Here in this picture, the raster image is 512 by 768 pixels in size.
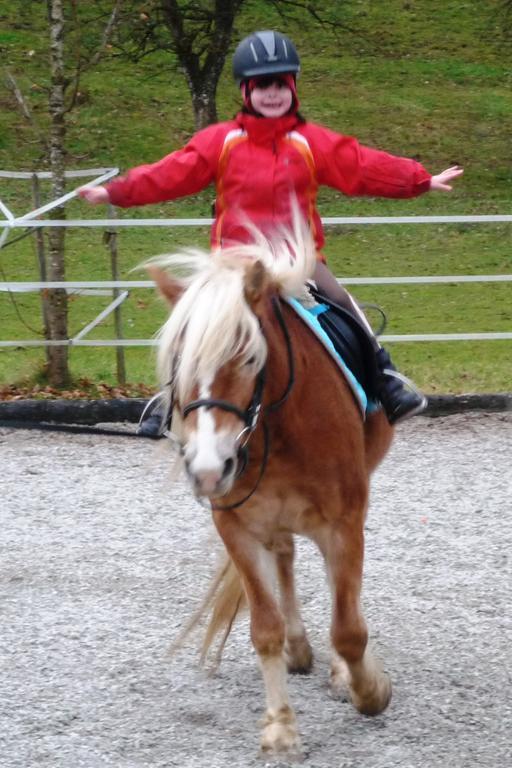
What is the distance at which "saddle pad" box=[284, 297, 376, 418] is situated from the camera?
13.0 feet

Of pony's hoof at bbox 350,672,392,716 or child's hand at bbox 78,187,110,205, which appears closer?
pony's hoof at bbox 350,672,392,716

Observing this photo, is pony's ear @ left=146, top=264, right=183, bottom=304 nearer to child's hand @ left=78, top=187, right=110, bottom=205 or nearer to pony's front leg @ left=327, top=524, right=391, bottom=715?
child's hand @ left=78, top=187, right=110, bottom=205

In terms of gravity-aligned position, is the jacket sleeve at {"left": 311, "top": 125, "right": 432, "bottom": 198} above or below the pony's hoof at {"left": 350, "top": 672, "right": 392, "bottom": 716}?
above

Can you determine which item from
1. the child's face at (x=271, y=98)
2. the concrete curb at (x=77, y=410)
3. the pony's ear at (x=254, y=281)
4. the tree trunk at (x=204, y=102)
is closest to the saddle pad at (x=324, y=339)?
the pony's ear at (x=254, y=281)

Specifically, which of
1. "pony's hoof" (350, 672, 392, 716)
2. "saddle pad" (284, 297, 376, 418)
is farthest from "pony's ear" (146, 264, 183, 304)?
"pony's hoof" (350, 672, 392, 716)

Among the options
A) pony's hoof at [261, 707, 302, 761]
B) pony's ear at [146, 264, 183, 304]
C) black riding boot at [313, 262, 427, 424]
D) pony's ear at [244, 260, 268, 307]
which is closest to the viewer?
pony's ear at [244, 260, 268, 307]

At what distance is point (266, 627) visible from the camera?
4.02 m

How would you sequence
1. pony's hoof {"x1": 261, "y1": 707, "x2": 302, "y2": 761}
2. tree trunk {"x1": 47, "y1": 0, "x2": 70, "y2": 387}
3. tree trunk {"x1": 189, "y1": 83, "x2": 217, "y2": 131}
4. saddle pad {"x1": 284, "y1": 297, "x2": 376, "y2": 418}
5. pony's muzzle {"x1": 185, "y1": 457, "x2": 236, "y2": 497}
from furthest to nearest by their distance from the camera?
tree trunk {"x1": 189, "y1": 83, "x2": 217, "y2": 131} → tree trunk {"x1": 47, "y1": 0, "x2": 70, "y2": 387} → saddle pad {"x1": 284, "y1": 297, "x2": 376, "y2": 418} → pony's hoof {"x1": 261, "y1": 707, "x2": 302, "y2": 761} → pony's muzzle {"x1": 185, "y1": 457, "x2": 236, "y2": 497}

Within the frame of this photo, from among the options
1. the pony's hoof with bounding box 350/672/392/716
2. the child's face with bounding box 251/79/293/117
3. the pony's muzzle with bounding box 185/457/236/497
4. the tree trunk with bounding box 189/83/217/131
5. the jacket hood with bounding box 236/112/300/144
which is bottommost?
the tree trunk with bounding box 189/83/217/131

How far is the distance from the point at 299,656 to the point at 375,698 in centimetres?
52

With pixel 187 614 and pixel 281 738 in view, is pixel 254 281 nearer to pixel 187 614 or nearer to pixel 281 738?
pixel 281 738

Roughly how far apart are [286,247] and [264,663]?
131 cm

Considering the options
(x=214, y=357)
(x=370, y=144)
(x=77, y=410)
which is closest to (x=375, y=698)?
(x=214, y=357)

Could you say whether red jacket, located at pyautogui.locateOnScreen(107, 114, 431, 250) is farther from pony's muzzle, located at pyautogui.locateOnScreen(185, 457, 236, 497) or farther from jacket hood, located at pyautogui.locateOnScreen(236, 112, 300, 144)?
pony's muzzle, located at pyautogui.locateOnScreen(185, 457, 236, 497)
